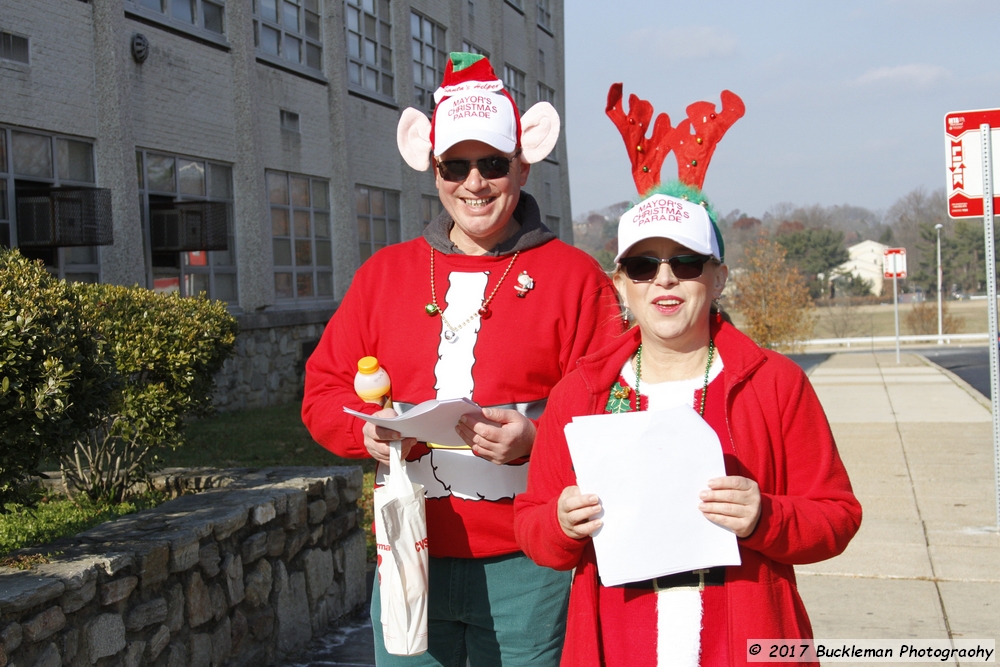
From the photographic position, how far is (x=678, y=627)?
1983 mm

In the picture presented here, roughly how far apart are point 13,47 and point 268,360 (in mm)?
5359

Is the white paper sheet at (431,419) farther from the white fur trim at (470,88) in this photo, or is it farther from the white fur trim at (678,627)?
the white fur trim at (470,88)

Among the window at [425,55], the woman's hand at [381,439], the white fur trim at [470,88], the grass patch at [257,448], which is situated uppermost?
the window at [425,55]

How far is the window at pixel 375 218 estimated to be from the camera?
1650cm

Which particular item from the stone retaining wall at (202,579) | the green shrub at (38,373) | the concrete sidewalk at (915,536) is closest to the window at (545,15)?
the concrete sidewalk at (915,536)

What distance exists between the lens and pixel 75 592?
3.21 m

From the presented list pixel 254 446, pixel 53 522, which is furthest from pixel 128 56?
pixel 53 522

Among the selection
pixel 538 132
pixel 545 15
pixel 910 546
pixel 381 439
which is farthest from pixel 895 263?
pixel 381 439

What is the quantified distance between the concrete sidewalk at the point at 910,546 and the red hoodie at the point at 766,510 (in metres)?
2.88

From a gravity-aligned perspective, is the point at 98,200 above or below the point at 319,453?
above

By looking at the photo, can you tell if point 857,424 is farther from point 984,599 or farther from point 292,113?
point 292,113

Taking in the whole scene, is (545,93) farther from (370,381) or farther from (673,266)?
(673,266)

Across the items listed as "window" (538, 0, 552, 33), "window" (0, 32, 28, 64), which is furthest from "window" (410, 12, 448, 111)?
"window" (0, 32, 28, 64)

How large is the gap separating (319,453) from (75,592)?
6.03 m
